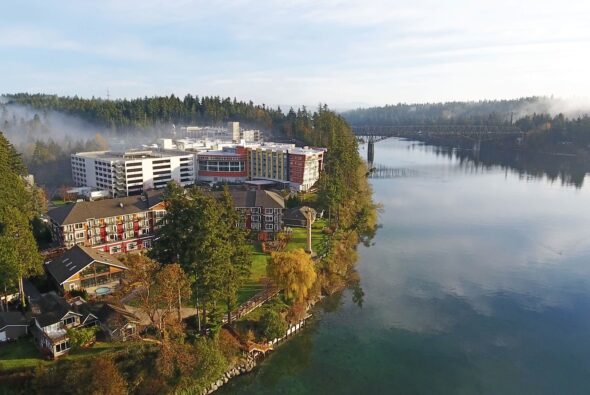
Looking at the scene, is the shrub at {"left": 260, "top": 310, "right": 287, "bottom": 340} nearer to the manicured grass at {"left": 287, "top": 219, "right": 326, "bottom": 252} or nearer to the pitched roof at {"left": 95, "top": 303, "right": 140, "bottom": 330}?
the pitched roof at {"left": 95, "top": 303, "right": 140, "bottom": 330}

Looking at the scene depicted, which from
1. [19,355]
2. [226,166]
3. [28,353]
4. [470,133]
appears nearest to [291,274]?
[28,353]

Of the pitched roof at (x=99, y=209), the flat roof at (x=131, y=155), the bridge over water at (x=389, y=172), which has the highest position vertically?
the flat roof at (x=131, y=155)

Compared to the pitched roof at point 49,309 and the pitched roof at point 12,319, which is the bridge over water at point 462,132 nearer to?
the pitched roof at point 49,309

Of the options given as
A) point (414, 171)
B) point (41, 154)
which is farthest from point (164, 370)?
point (414, 171)

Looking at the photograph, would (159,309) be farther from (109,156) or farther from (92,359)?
(109,156)

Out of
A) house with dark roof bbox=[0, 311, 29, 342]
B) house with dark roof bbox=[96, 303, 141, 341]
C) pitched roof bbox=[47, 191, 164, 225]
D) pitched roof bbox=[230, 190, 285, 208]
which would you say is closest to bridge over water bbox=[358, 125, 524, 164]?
pitched roof bbox=[230, 190, 285, 208]

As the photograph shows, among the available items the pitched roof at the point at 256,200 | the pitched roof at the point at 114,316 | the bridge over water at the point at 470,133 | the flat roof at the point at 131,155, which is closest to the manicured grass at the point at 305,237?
the pitched roof at the point at 256,200

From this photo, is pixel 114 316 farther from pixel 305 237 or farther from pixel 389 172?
pixel 389 172
